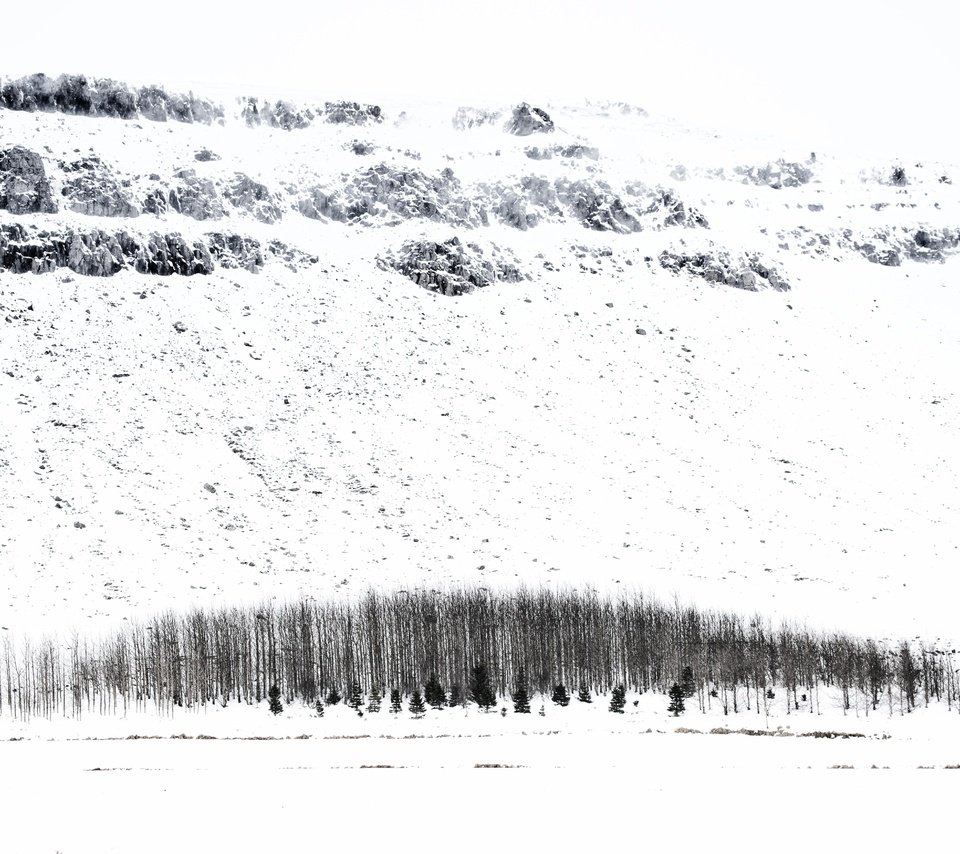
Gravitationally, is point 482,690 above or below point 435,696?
above

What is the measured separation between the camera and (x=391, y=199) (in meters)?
148

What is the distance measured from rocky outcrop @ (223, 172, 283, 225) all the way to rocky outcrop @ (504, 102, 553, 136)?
190ft

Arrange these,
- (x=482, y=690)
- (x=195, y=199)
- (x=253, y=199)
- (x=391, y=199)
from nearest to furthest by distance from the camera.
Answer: (x=482, y=690)
(x=195, y=199)
(x=253, y=199)
(x=391, y=199)

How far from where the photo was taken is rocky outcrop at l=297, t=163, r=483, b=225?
145875 millimetres

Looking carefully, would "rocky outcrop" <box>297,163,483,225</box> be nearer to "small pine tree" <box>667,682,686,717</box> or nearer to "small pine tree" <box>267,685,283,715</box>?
"small pine tree" <box>267,685,283,715</box>

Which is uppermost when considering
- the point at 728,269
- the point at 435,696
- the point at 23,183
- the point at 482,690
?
the point at 23,183

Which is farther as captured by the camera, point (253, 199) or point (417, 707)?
point (253, 199)

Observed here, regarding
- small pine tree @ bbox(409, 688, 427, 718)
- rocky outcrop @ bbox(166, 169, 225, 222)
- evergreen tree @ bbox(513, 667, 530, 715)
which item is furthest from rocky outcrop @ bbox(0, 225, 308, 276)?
evergreen tree @ bbox(513, 667, 530, 715)

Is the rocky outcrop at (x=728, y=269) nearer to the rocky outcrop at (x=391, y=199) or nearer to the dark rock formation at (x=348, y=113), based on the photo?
the rocky outcrop at (x=391, y=199)

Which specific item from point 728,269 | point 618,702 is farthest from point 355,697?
point 728,269

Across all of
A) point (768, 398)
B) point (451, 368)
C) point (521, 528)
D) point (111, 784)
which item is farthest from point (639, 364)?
point (111, 784)

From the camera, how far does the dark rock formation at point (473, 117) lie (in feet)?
600

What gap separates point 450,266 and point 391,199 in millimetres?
20212

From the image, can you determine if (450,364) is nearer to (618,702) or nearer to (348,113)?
(618,702)
